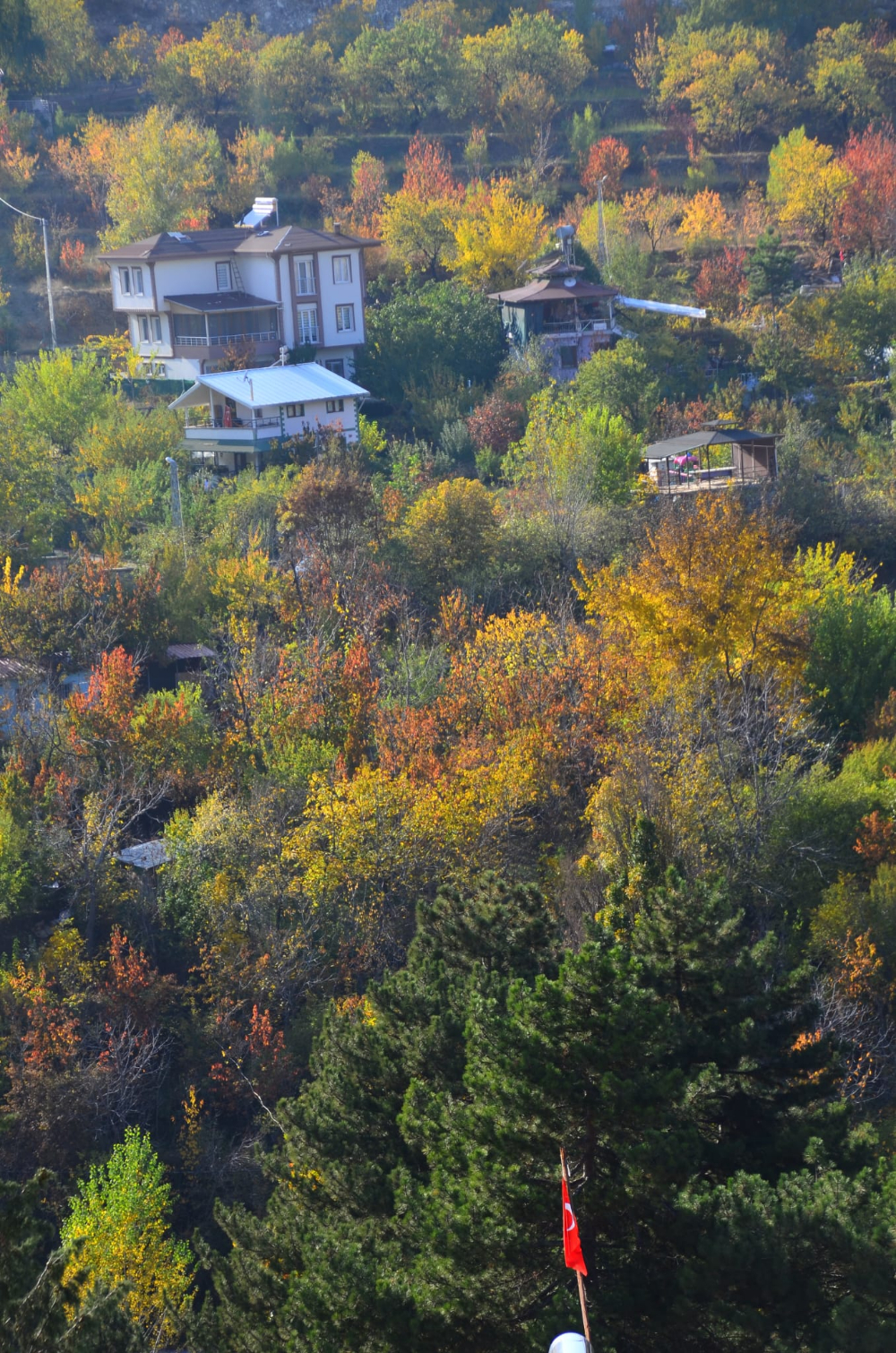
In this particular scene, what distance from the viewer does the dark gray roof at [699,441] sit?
39.2 meters

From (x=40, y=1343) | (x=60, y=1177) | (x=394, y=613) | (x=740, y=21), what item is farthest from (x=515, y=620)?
(x=740, y=21)

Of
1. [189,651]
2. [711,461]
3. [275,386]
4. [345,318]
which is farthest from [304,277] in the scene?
[189,651]

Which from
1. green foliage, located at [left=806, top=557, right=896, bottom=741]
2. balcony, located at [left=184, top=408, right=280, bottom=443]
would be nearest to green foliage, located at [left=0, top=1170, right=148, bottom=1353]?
green foliage, located at [left=806, top=557, right=896, bottom=741]

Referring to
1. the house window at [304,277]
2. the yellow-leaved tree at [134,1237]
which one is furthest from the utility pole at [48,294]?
the yellow-leaved tree at [134,1237]

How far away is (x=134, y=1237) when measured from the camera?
19.5m

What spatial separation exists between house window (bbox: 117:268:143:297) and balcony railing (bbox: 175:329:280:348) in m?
2.18

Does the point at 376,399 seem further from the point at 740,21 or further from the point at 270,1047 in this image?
the point at 740,21

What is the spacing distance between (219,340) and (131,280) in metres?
4.11

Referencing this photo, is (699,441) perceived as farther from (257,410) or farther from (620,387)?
(257,410)

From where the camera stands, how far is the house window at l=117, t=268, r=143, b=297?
Answer: 5175cm

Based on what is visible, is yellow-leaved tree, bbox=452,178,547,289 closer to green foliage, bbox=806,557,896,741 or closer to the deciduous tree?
the deciduous tree

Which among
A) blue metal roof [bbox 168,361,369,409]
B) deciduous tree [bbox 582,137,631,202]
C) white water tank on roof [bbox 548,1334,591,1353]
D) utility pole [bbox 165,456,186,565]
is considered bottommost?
utility pole [bbox 165,456,186,565]

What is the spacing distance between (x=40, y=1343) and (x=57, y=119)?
65.5 m

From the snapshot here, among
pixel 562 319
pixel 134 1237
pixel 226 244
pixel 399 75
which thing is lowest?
pixel 134 1237
